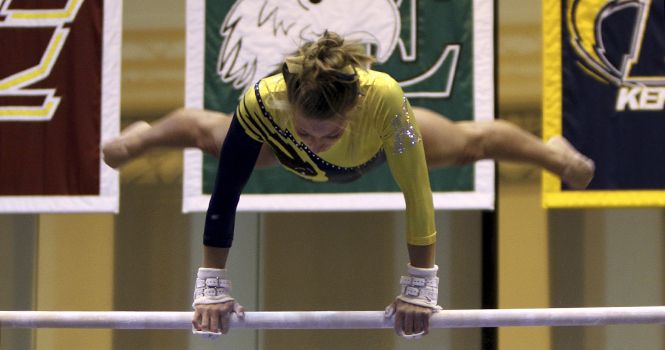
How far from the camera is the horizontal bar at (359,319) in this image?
140 cm

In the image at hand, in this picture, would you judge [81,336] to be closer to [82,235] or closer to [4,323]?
[82,235]

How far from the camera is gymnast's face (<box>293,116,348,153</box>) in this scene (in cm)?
120

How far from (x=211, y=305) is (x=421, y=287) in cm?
54

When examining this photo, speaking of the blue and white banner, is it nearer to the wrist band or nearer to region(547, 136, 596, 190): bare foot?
region(547, 136, 596, 190): bare foot

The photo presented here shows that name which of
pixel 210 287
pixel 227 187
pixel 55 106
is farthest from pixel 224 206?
pixel 55 106

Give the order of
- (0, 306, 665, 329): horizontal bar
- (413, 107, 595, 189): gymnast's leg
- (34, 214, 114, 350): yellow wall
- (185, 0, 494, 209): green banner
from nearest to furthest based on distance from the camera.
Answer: (0, 306, 665, 329): horizontal bar < (413, 107, 595, 189): gymnast's leg < (185, 0, 494, 209): green banner < (34, 214, 114, 350): yellow wall

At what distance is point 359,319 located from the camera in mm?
1411

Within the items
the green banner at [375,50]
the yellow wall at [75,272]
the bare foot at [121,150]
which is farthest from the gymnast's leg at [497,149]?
the yellow wall at [75,272]

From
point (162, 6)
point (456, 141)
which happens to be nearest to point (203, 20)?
point (162, 6)

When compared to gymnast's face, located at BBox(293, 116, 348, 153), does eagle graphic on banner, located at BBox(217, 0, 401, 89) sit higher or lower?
higher

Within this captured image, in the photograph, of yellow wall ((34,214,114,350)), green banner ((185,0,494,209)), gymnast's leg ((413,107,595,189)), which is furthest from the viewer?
yellow wall ((34,214,114,350))

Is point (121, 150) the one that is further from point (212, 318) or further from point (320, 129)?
point (320, 129)

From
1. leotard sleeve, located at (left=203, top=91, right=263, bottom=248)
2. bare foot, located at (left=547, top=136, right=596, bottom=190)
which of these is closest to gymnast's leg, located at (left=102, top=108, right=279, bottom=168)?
leotard sleeve, located at (left=203, top=91, right=263, bottom=248)

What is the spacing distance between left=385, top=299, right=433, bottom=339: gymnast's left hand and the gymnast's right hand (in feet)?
1.42
